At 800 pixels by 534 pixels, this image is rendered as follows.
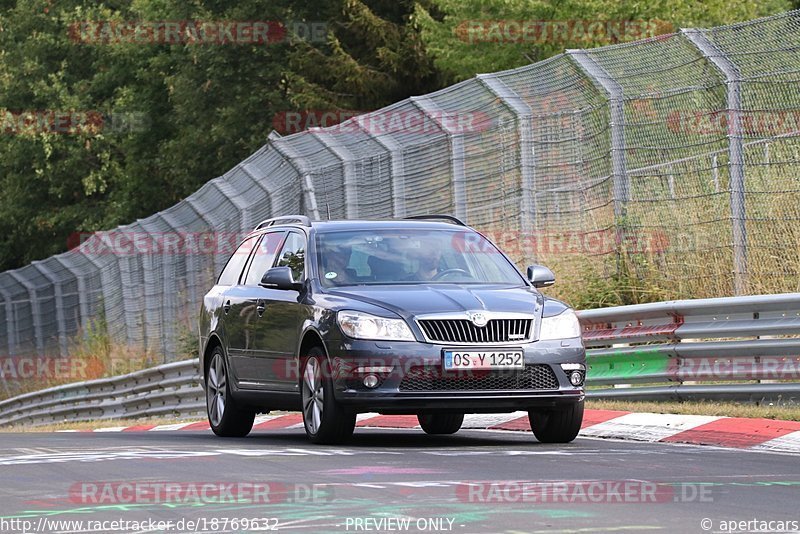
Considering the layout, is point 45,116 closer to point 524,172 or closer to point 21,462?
point 524,172

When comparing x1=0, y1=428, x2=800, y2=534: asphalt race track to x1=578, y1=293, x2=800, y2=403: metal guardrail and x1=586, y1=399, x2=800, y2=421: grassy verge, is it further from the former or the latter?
x1=578, y1=293, x2=800, y2=403: metal guardrail

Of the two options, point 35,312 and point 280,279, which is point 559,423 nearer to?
point 280,279

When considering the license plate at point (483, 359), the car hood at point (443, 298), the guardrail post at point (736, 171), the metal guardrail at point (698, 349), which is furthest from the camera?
the guardrail post at point (736, 171)

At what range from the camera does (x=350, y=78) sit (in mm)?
48094

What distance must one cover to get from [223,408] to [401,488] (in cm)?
573

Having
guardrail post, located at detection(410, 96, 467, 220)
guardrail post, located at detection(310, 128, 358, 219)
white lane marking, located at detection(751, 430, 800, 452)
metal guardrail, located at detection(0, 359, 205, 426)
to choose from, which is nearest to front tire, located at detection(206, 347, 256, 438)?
white lane marking, located at detection(751, 430, 800, 452)

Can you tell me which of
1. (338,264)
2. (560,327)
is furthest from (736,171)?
(338,264)

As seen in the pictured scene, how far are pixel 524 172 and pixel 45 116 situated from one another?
135 ft

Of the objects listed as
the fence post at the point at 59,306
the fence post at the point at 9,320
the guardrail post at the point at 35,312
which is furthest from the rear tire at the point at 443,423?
the fence post at the point at 9,320

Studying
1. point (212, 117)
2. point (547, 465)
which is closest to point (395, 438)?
point (547, 465)

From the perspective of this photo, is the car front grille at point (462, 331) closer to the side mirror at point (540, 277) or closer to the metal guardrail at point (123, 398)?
the side mirror at point (540, 277)

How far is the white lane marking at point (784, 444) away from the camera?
36.4 ft

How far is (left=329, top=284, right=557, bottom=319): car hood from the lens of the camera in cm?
1145

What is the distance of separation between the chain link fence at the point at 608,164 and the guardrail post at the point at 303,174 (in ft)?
0.10
